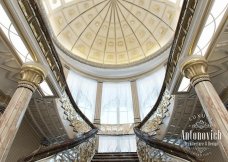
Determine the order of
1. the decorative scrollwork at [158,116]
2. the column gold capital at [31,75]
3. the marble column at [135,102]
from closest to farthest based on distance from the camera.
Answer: the column gold capital at [31,75] → the decorative scrollwork at [158,116] → the marble column at [135,102]

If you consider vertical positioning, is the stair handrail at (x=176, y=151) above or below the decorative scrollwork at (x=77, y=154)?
below

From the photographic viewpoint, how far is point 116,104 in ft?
38.9

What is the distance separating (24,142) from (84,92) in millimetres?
4730

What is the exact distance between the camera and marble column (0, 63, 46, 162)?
3576 millimetres

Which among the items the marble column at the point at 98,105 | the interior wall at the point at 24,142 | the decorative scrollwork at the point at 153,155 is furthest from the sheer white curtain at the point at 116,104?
the decorative scrollwork at the point at 153,155

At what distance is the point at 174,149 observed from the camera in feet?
11.8

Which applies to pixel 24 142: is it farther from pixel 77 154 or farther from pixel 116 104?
pixel 116 104

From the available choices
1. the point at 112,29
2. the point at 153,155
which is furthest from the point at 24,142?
the point at 112,29

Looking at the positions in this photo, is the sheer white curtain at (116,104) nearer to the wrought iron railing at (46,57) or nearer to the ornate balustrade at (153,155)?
the wrought iron railing at (46,57)

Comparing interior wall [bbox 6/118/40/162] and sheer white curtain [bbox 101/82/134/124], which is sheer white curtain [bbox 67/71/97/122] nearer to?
sheer white curtain [bbox 101/82/134/124]

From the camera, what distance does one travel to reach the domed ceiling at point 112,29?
11719 millimetres

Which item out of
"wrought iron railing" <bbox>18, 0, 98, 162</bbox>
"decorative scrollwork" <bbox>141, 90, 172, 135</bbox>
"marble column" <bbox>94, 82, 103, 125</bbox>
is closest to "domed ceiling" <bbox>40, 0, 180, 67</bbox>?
"marble column" <bbox>94, 82, 103, 125</bbox>

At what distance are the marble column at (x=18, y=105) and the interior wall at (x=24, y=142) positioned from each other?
329 centimetres

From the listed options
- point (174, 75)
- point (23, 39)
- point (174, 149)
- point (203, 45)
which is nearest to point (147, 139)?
point (174, 149)
